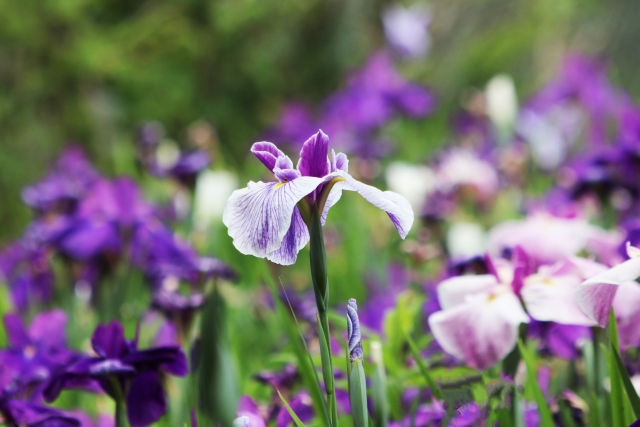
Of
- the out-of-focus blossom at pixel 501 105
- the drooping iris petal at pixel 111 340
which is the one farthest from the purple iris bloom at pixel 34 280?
the out-of-focus blossom at pixel 501 105

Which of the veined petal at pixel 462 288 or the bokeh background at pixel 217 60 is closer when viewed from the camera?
the veined petal at pixel 462 288

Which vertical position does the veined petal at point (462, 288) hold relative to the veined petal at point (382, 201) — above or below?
below

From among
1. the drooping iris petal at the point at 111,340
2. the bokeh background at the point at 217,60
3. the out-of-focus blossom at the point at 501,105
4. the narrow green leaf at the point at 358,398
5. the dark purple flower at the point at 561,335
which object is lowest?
the narrow green leaf at the point at 358,398

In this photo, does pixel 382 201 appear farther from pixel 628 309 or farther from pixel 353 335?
pixel 628 309

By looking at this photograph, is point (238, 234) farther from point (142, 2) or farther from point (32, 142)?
point (142, 2)

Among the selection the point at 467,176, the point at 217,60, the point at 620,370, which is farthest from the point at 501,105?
the point at 217,60

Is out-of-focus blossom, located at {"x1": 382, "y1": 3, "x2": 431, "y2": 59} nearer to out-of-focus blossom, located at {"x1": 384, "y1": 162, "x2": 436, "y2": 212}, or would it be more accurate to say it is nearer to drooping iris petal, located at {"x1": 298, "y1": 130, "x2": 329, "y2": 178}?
out-of-focus blossom, located at {"x1": 384, "y1": 162, "x2": 436, "y2": 212}

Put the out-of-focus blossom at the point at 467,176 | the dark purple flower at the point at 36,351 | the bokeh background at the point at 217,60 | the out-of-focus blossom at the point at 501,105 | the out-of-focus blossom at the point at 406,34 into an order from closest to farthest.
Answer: the dark purple flower at the point at 36,351
the out-of-focus blossom at the point at 467,176
the out-of-focus blossom at the point at 501,105
the out-of-focus blossom at the point at 406,34
the bokeh background at the point at 217,60

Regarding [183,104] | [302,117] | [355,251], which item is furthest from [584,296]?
[183,104]

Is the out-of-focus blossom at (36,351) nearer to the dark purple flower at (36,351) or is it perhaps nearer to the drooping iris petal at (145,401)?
the dark purple flower at (36,351)
